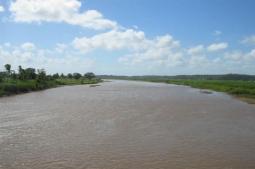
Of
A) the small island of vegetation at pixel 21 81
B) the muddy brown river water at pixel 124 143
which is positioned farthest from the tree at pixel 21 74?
the muddy brown river water at pixel 124 143

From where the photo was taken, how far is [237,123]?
562 inches

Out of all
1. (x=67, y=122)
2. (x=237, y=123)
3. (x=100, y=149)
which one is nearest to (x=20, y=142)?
(x=100, y=149)

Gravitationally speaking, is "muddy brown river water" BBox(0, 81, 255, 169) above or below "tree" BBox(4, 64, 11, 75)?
below

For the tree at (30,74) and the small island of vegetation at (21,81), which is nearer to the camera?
the small island of vegetation at (21,81)

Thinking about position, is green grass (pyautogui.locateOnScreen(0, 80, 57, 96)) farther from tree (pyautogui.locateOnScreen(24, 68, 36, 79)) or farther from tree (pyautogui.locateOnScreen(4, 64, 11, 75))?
tree (pyautogui.locateOnScreen(4, 64, 11, 75))

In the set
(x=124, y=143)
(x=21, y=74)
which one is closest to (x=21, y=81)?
(x=21, y=74)

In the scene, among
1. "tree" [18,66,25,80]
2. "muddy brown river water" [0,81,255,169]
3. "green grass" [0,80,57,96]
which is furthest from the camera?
"tree" [18,66,25,80]

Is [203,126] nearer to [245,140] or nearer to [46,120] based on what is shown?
[245,140]

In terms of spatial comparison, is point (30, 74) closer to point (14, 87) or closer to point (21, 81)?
point (21, 81)

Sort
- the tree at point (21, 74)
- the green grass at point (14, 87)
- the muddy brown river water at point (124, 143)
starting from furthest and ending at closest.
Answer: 1. the tree at point (21, 74)
2. the green grass at point (14, 87)
3. the muddy brown river water at point (124, 143)

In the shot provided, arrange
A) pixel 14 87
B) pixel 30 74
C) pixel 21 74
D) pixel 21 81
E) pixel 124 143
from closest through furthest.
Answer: pixel 124 143 → pixel 14 87 → pixel 21 81 → pixel 21 74 → pixel 30 74

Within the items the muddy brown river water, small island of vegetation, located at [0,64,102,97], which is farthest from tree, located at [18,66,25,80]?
the muddy brown river water

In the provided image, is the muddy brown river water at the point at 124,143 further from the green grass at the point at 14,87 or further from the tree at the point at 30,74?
the tree at the point at 30,74

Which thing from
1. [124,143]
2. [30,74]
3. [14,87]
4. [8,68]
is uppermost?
[8,68]
